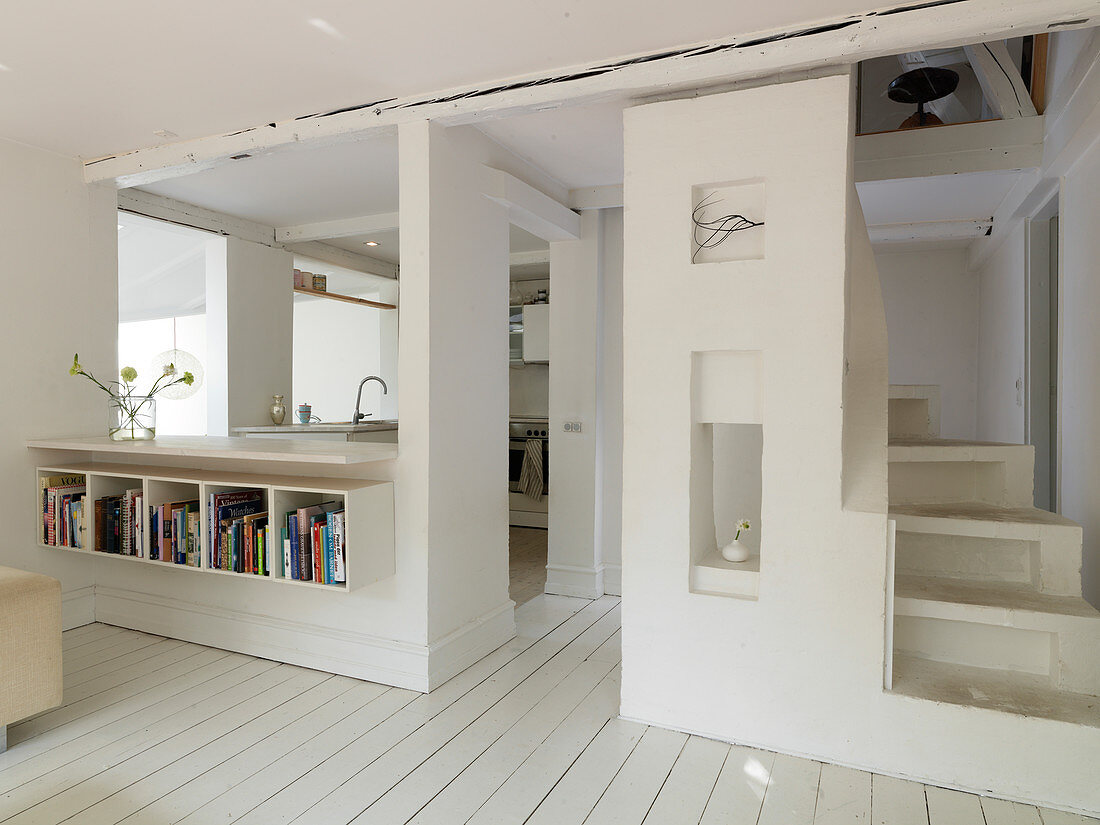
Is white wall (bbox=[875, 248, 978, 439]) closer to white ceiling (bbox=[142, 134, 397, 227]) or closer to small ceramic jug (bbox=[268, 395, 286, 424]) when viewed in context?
white ceiling (bbox=[142, 134, 397, 227])

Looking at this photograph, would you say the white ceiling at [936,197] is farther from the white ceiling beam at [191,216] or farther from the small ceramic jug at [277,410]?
the small ceramic jug at [277,410]

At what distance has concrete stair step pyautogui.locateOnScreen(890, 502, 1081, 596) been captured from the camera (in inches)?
94.3

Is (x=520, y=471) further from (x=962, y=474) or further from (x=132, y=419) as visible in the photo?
(x=962, y=474)

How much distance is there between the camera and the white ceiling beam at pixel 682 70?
1.98 meters

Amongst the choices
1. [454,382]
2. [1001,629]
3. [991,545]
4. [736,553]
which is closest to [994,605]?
[1001,629]

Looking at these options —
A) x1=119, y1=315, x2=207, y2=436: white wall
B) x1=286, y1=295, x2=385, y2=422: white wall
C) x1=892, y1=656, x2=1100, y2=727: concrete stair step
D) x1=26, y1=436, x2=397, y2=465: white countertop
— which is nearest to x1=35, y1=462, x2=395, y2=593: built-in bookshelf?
x1=26, y1=436, x2=397, y2=465: white countertop

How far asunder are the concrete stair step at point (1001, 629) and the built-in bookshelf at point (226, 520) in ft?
6.13

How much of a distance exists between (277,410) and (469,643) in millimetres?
2795

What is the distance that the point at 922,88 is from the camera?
385 cm

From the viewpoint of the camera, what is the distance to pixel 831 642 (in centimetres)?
223

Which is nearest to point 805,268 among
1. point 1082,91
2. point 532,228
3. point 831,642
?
point 831,642

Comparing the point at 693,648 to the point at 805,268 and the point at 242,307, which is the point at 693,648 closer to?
the point at 805,268

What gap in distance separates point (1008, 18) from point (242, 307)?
14.7ft

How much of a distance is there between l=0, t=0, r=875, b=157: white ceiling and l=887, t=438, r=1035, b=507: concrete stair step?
169 centimetres
